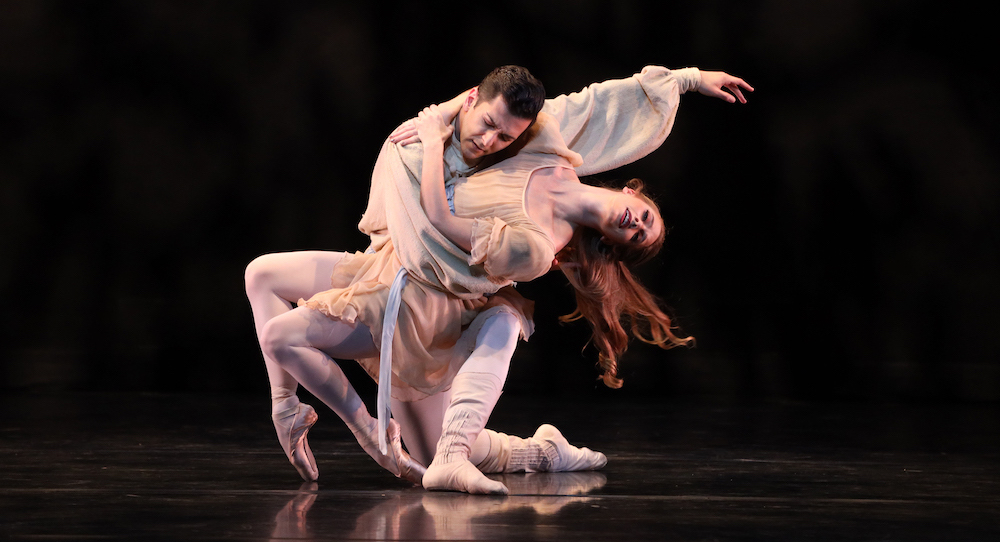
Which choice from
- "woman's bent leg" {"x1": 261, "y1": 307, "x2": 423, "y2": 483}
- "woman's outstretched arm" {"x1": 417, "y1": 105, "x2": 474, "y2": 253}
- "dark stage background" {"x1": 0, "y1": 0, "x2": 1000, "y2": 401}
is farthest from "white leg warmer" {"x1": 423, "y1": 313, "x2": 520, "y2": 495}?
"dark stage background" {"x1": 0, "y1": 0, "x2": 1000, "y2": 401}

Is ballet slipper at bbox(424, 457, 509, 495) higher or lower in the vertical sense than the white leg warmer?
lower

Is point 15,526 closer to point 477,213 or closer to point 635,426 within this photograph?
point 477,213

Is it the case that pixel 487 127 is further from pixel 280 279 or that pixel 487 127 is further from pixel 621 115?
pixel 280 279

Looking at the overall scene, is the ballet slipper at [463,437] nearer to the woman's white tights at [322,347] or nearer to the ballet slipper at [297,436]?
the woman's white tights at [322,347]

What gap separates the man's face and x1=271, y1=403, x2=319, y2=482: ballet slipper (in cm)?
65

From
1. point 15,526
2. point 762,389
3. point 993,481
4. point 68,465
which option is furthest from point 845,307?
point 15,526

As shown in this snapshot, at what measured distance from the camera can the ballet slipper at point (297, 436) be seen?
203cm

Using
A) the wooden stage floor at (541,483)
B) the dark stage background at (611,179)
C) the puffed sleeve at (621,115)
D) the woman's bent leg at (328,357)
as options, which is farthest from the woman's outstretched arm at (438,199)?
the dark stage background at (611,179)

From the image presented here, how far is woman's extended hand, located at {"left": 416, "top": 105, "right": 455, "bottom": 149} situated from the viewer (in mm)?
2072

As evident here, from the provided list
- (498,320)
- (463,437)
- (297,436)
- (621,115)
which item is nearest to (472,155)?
(498,320)

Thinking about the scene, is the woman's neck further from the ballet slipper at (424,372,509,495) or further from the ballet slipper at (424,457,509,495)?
the ballet slipper at (424,457,509,495)

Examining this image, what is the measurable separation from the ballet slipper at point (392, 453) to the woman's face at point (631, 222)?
0.65m

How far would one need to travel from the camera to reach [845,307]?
3961mm

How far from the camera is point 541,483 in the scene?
6.90 feet
